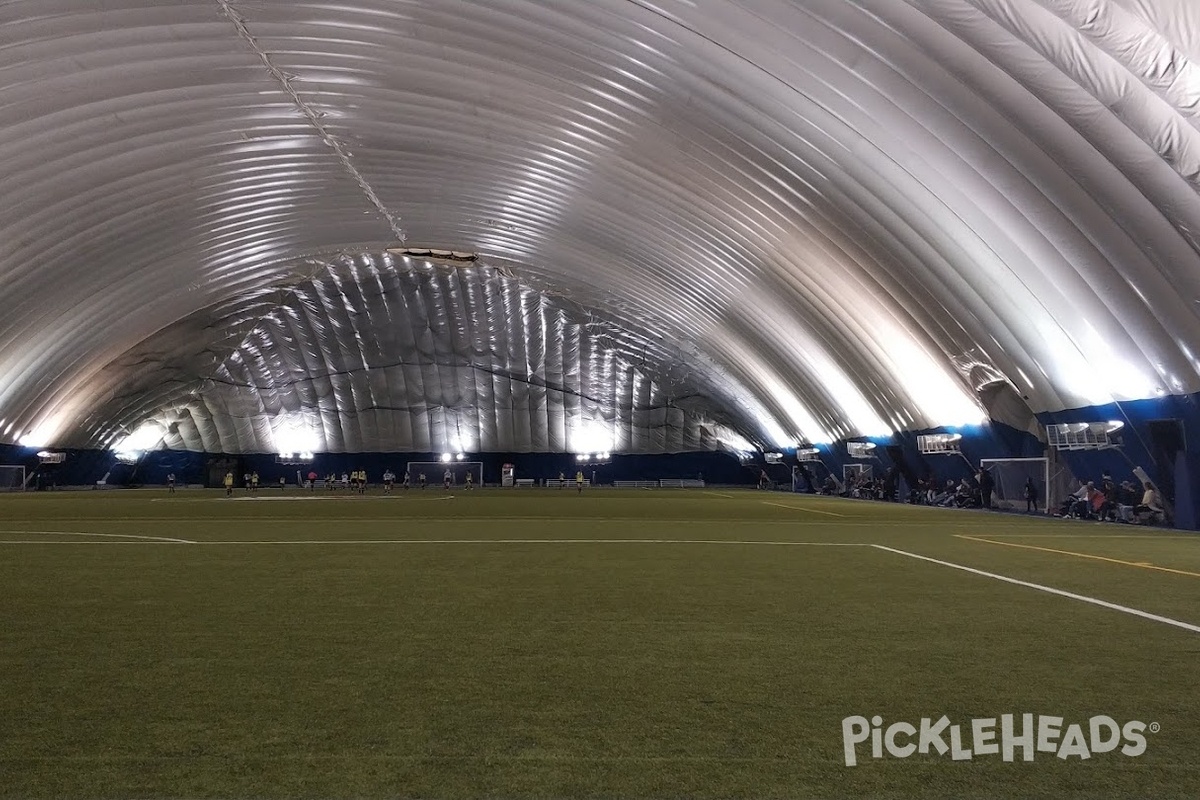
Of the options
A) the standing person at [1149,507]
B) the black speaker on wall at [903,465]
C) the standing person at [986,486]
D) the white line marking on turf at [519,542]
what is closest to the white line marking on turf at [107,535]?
the white line marking on turf at [519,542]

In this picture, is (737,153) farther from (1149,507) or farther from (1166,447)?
(1149,507)

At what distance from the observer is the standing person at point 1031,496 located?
37037mm

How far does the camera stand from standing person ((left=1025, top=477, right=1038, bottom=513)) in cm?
3704

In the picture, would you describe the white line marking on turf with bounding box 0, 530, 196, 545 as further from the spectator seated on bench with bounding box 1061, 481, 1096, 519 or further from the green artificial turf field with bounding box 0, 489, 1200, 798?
the spectator seated on bench with bounding box 1061, 481, 1096, 519

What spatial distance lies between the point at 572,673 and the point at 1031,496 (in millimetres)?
32976

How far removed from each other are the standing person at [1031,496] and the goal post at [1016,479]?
18 centimetres

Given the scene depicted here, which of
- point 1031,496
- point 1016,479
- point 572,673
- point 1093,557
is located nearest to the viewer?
point 572,673

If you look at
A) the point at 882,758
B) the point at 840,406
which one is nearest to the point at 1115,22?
the point at 882,758

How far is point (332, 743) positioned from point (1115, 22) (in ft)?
Answer: 56.9

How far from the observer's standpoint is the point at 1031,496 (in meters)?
37.1

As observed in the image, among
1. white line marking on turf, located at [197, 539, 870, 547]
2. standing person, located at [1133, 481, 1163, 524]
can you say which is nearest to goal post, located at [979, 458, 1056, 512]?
standing person, located at [1133, 481, 1163, 524]

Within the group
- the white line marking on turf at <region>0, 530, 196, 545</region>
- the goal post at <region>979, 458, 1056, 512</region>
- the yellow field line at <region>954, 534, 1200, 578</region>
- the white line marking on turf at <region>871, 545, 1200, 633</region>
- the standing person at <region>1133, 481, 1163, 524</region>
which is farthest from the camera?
the goal post at <region>979, 458, 1056, 512</region>

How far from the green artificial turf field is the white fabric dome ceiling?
29.7 feet

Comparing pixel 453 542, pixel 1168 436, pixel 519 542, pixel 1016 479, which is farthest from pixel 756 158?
pixel 1016 479
